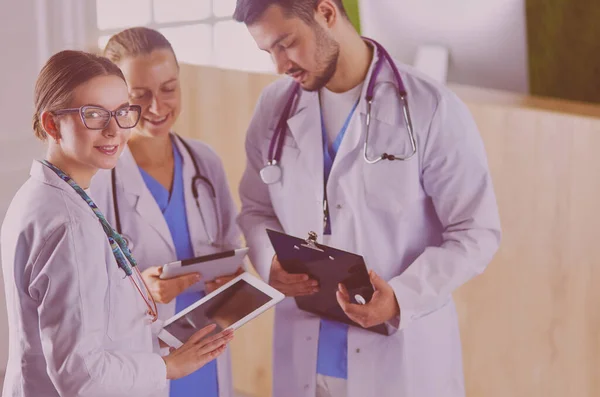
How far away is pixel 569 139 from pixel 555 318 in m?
0.42

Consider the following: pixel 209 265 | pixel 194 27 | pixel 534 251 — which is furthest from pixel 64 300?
pixel 534 251

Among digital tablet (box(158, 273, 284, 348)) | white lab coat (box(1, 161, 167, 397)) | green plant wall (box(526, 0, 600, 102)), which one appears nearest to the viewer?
white lab coat (box(1, 161, 167, 397))

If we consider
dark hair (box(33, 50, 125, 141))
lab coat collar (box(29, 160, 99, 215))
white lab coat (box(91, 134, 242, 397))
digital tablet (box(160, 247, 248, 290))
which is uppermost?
dark hair (box(33, 50, 125, 141))

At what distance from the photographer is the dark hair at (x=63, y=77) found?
1.39m

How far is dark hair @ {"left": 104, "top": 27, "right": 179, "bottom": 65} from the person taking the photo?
1.67 meters

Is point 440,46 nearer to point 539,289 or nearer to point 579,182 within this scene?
point 579,182

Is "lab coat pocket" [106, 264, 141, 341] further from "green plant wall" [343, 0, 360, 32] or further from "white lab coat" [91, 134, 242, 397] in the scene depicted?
"green plant wall" [343, 0, 360, 32]

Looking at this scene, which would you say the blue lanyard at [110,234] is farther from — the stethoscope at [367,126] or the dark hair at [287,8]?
the dark hair at [287,8]

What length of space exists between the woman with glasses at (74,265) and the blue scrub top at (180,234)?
0.27m

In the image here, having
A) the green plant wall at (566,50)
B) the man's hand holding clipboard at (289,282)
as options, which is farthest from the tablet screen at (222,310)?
the green plant wall at (566,50)

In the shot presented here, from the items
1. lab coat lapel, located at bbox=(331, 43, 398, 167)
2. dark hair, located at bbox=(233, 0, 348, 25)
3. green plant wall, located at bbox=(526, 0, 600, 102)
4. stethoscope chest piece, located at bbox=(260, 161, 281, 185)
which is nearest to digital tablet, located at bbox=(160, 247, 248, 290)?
stethoscope chest piece, located at bbox=(260, 161, 281, 185)

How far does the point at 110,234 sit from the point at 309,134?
542 mm

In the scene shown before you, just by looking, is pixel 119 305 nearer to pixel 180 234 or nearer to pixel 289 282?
pixel 180 234

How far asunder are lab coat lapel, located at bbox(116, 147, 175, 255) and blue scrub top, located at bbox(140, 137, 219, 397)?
2 cm
